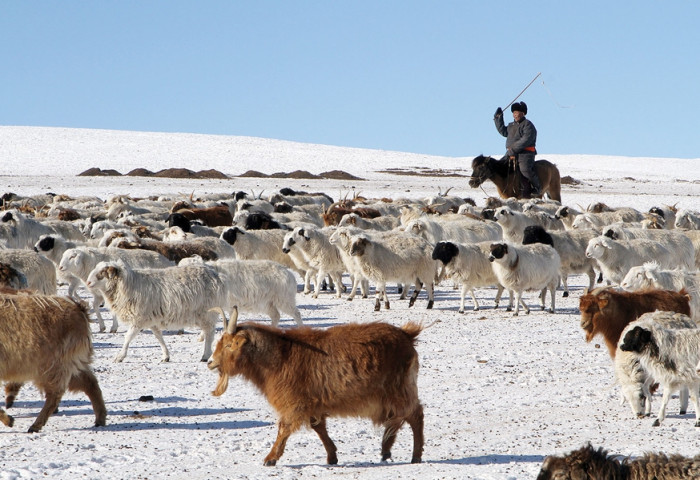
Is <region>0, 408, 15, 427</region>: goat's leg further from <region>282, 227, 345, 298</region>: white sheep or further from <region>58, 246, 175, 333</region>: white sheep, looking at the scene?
<region>282, 227, 345, 298</region>: white sheep

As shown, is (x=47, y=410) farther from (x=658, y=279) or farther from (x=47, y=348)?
(x=658, y=279)

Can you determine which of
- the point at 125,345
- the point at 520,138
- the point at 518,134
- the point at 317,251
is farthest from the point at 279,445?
the point at 518,134

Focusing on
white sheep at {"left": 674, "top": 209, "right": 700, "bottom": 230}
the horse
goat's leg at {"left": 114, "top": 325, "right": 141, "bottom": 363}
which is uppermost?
the horse

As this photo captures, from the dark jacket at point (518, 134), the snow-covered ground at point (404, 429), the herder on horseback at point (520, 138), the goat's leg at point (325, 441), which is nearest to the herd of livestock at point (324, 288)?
the goat's leg at point (325, 441)

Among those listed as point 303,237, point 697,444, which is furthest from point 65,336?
point 303,237

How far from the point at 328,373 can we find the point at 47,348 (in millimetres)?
2584

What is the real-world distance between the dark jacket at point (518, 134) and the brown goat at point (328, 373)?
60.8 ft

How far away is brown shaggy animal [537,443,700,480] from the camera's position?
420 cm

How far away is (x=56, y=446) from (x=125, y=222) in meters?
15.8

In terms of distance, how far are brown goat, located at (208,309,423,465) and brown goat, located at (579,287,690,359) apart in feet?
Answer: 11.5

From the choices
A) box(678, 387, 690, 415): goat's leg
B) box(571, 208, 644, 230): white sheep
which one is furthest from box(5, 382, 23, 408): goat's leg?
box(571, 208, 644, 230): white sheep

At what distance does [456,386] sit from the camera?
966 centimetres

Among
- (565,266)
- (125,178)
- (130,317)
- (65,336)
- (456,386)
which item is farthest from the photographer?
(125,178)

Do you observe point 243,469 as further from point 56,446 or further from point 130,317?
point 130,317
